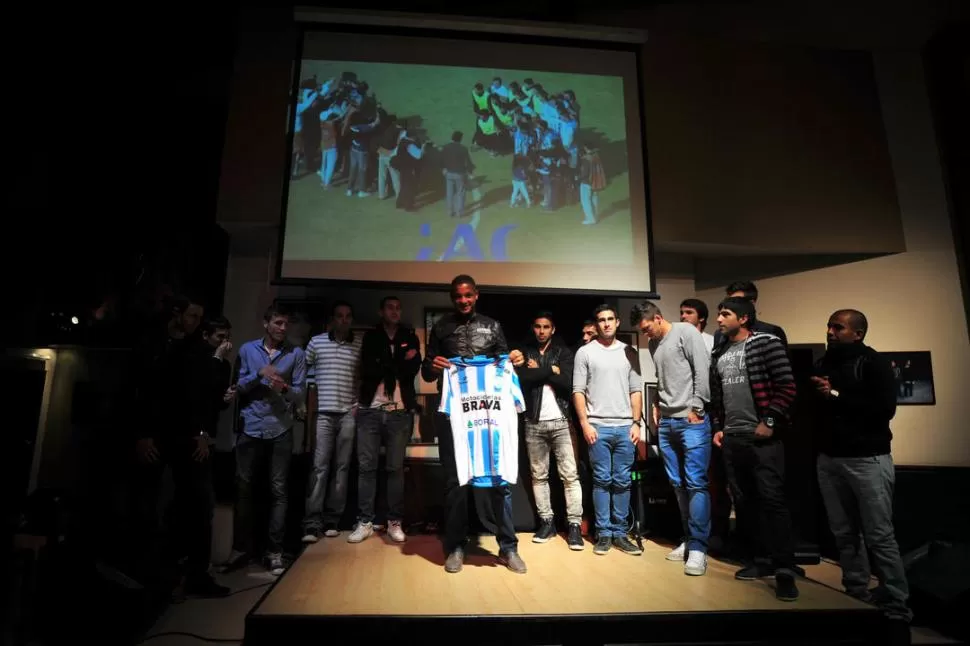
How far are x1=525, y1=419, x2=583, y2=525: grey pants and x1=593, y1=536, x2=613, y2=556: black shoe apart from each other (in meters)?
0.19

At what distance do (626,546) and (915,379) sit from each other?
11.9ft

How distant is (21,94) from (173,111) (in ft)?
4.40

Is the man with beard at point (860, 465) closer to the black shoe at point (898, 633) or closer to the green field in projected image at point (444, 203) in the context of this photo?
the black shoe at point (898, 633)

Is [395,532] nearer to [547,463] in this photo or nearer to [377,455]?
[377,455]

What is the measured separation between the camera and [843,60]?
17.2 feet

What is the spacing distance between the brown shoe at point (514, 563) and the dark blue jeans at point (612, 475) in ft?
2.38

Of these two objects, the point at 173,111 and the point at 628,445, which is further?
the point at 173,111

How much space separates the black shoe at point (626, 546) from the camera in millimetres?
3348

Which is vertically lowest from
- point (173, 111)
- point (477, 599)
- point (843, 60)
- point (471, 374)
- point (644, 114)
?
point (477, 599)

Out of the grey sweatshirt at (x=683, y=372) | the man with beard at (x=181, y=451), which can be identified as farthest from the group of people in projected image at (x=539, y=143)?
the man with beard at (x=181, y=451)

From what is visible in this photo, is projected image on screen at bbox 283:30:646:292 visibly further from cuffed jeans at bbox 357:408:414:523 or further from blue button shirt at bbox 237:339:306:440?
cuffed jeans at bbox 357:408:414:523

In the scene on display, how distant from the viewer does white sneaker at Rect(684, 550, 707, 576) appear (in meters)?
2.95

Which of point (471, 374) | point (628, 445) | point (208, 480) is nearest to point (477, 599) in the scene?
point (471, 374)

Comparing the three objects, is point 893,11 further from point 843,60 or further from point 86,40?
point 86,40
